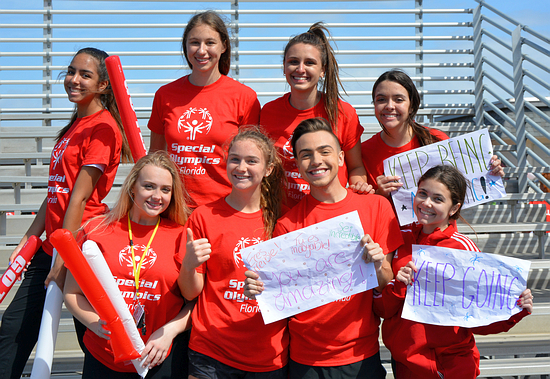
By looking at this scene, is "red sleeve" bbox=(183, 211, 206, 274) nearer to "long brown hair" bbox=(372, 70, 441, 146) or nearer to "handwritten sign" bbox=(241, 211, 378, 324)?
"handwritten sign" bbox=(241, 211, 378, 324)

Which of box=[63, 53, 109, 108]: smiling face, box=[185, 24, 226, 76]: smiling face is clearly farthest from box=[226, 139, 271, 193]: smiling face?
box=[63, 53, 109, 108]: smiling face

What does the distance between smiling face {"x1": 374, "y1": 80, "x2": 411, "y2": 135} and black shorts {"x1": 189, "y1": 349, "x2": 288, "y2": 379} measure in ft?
4.49

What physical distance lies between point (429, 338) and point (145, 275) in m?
1.29

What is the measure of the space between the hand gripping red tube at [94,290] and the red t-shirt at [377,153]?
148 centimetres

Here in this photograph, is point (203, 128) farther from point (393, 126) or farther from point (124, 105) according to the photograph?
point (393, 126)

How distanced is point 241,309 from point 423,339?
80 centimetres

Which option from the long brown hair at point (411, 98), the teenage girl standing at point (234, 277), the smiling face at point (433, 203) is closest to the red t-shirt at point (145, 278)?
the teenage girl standing at point (234, 277)

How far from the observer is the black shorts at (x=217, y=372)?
192cm

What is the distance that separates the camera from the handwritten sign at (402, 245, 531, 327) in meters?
1.88

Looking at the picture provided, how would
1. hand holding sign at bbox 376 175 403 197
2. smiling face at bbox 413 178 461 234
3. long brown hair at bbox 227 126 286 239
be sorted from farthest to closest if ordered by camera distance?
hand holding sign at bbox 376 175 403 197 → long brown hair at bbox 227 126 286 239 → smiling face at bbox 413 178 461 234

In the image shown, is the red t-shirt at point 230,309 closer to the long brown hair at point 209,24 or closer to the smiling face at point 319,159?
the smiling face at point 319,159

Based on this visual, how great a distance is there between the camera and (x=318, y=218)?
206 cm

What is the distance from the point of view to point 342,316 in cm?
195

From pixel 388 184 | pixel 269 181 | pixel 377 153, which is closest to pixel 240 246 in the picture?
pixel 269 181
